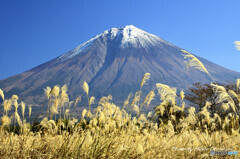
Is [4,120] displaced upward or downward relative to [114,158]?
upward

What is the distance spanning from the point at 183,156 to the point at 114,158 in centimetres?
98

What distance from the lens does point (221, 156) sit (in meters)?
2.98

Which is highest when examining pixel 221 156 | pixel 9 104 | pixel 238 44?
pixel 238 44

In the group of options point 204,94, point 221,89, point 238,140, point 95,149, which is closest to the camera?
point 95,149

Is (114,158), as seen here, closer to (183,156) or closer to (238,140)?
(183,156)

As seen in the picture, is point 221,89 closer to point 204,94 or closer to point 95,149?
point 95,149

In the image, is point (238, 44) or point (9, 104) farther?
point (9, 104)

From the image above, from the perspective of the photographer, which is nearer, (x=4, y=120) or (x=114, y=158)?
(x=114, y=158)

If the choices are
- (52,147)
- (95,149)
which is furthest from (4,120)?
(95,149)

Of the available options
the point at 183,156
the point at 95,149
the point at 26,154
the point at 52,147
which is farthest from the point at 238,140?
the point at 26,154

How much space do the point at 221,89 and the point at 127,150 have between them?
171 cm

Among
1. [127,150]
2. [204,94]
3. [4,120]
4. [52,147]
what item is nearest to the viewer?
[127,150]

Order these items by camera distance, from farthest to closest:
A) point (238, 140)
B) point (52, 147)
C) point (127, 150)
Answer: point (238, 140), point (52, 147), point (127, 150)

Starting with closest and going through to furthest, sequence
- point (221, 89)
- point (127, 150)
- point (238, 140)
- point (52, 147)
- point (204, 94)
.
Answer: point (127, 150)
point (52, 147)
point (221, 89)
point (238, 140)
point (204, 94)
